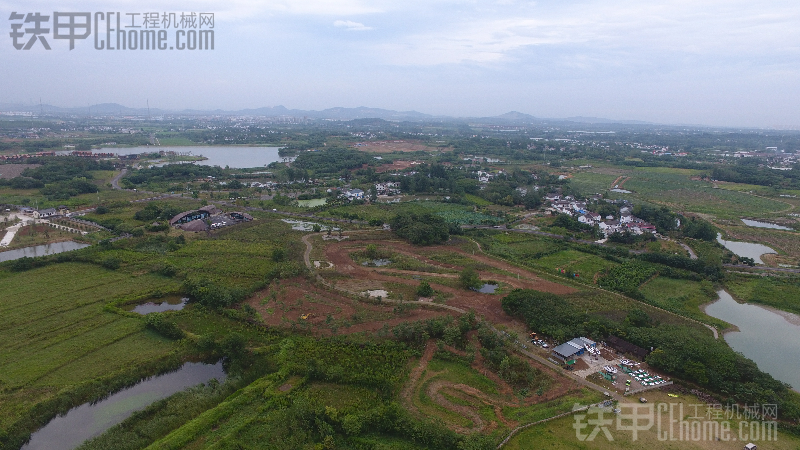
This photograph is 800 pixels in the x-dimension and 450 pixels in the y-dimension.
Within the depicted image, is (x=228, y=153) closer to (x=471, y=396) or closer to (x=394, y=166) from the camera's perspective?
(x=394, y=166)

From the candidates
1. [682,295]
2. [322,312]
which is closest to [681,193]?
[682,295]

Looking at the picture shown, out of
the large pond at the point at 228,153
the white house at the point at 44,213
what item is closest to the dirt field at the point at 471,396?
the white house at the point at 44,213

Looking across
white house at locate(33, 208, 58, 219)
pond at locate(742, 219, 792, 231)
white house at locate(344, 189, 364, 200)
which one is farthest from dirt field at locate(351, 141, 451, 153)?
pond at locate(742, 219, 792, 231)

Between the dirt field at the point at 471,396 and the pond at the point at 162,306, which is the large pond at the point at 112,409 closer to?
the pond at the point at 162,306

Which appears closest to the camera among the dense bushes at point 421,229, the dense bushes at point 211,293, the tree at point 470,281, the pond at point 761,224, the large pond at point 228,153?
the dense bushes at point 211,293

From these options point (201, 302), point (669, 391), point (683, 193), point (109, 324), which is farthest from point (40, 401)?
point (683, 193)
